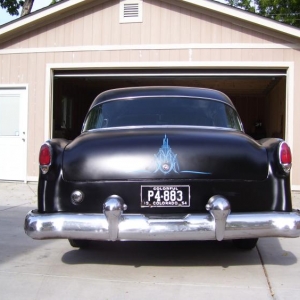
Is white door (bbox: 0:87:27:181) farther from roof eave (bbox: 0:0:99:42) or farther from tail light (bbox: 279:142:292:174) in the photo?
tail light (bbox: 279:142:292:174)

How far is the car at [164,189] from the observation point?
3303 millimetres

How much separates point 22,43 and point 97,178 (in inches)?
293

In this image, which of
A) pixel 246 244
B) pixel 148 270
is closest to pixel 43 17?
pixel 246 244

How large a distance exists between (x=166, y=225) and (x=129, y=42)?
700cm

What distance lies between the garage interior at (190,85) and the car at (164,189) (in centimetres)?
621

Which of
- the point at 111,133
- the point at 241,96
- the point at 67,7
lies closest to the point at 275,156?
the point at 111,133

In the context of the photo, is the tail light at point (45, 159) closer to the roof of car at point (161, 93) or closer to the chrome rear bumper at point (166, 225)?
the chrome rear bumper at point (166, 225)

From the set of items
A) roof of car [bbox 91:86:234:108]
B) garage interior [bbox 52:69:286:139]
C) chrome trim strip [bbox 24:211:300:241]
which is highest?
garage interior [bbox 52:69:286:139]

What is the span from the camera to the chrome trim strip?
327 cm

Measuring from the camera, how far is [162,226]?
10.7 ft

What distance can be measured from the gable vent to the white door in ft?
9.18

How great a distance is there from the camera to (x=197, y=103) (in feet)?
14.6

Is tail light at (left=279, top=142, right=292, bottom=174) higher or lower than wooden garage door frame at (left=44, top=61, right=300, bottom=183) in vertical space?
lower

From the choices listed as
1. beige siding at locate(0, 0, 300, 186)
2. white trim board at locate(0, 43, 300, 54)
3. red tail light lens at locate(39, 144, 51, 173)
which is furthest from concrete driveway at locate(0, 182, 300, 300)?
white trim board at locate(0, 43, 300, 54)
